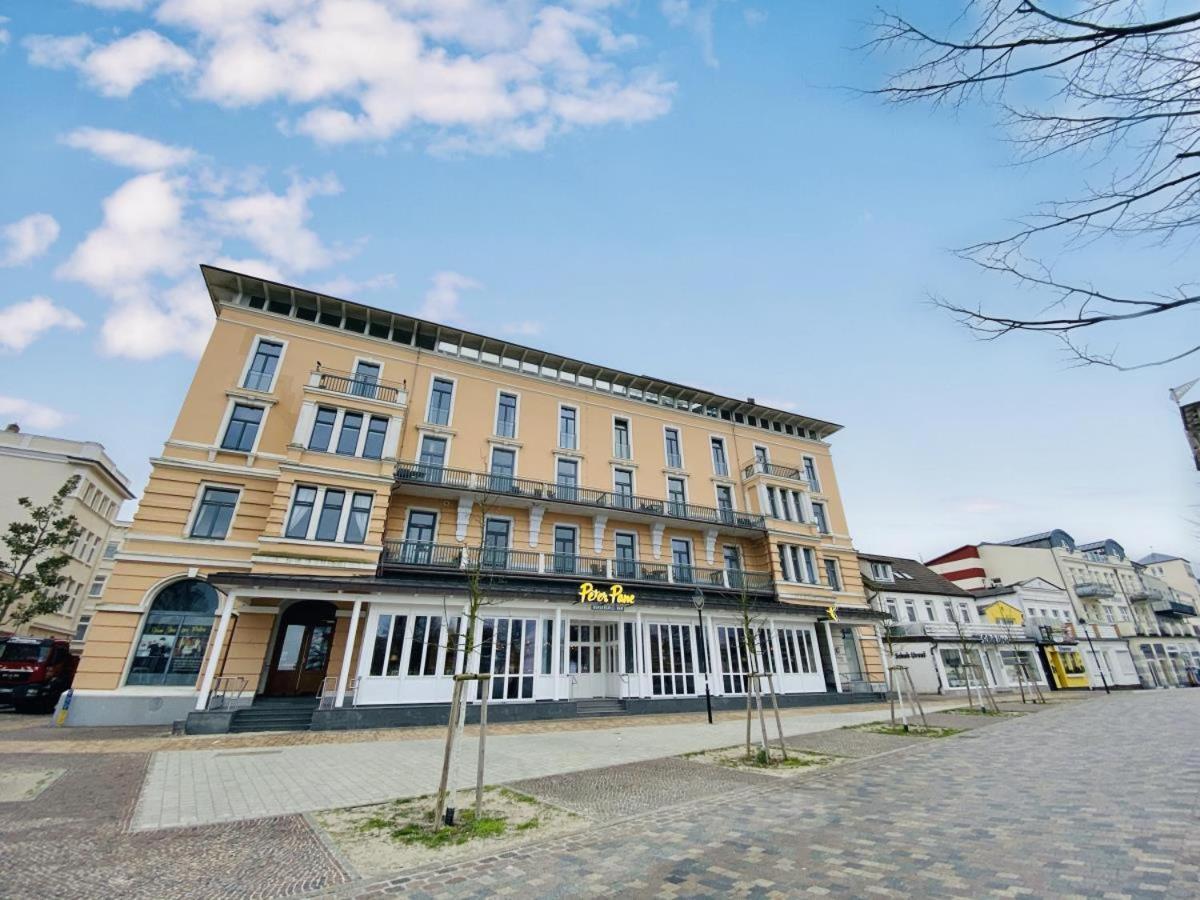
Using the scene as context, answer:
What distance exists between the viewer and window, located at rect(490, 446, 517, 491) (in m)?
20.8

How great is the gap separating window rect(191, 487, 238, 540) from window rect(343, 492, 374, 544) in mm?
3296

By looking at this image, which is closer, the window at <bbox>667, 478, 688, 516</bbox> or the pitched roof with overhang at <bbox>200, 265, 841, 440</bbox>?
the pitched roof with overhang at <bbox>200, 265, 841, 440</bbox>

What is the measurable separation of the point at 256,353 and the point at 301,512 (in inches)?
279

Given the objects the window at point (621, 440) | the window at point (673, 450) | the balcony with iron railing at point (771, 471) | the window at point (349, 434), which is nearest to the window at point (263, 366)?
the window at point (349, 434)

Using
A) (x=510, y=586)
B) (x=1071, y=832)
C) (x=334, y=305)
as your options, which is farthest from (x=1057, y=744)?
(x=334, y=305)

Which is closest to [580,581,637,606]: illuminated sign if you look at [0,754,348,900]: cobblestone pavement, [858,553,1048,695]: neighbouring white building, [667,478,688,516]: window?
[667,478,688,516]: window

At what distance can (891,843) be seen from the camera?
461 centimetres

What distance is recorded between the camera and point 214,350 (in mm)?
18406

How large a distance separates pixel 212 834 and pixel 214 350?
18.3 meters

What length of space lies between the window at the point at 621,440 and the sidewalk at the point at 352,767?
43.5 feet

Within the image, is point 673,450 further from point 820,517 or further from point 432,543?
point 432,543

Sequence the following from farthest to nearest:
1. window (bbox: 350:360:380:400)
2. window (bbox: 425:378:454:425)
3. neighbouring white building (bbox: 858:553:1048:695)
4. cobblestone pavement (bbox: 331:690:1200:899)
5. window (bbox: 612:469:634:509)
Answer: neighbouring white building (bbox: 858:553:1048:695) < window (bbox: 612:469:634:509) < window (bbox: 425:378:454:425) < window (bbox: 350:360:380:400) < cobblestone pavement (bbox: 331:690:1200:899)

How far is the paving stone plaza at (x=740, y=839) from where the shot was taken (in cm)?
389

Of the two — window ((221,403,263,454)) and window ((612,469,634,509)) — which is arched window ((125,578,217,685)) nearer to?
window ((221,403,263,454))
